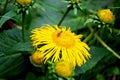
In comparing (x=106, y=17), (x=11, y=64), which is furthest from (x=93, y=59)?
(x=11, y=64)

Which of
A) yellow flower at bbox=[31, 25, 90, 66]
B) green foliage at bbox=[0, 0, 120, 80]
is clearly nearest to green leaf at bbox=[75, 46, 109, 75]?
green foliage at bbox=[0, 0, 120, 80]

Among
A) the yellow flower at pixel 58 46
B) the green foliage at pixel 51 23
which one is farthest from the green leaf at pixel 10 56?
the yellow flower at pixel 58 46

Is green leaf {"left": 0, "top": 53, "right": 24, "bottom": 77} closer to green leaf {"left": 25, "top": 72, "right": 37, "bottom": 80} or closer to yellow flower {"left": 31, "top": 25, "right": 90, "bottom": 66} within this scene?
green leaf {"left": 25, "top": 72, "right": 37, "bottom": 80}

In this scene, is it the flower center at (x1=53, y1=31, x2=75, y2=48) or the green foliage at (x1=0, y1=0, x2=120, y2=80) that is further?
the green foliage at (x1=0, y1=0, x2=120, y2=80)

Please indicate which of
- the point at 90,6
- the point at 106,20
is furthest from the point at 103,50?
the point at 90,6

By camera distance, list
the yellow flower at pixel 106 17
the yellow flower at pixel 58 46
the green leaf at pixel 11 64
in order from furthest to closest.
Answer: the green leaf at pixel 11 64, the yellow flower at pixel 106 17, the yellow flower at pixel 58 46

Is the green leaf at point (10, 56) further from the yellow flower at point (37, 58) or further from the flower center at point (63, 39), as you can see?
the flower center at point (63, 39)
